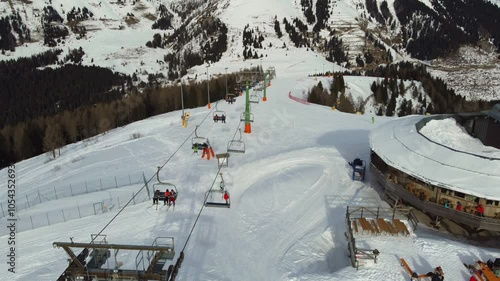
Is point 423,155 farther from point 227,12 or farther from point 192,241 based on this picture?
point 227,12

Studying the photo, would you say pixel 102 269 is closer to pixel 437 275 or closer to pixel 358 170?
pixel 437 275

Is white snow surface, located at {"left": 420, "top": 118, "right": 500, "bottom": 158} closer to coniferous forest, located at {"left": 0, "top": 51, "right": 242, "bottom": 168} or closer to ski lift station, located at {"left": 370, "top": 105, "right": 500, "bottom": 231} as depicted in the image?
ski lift station, located at {"left": 370, "top": 105, "right": 500, "bottom": 231}

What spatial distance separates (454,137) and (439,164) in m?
4.51

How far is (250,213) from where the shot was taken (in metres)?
25.2

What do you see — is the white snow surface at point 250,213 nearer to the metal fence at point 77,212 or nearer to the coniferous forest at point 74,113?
the metal fence at point 77,212

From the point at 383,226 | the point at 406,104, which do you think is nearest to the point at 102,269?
the point at 383,226

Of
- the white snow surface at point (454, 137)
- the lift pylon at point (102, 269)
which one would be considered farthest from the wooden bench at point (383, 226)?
the lift pylon at point (102, 269)

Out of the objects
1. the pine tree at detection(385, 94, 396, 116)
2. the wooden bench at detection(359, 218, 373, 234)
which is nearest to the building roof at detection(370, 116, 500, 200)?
the wooden bench at detection(359, 218, 373, 234)

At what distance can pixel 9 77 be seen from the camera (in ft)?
625

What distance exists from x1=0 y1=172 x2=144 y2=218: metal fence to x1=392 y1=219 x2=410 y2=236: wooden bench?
22.2m

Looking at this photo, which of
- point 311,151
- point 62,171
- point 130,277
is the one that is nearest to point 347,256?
point 130,277

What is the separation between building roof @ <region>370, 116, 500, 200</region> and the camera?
19484mm

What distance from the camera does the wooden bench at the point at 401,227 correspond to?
1997 cm

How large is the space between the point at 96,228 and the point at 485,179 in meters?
24.7
